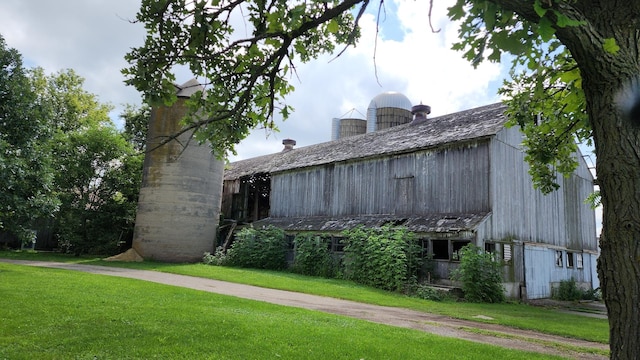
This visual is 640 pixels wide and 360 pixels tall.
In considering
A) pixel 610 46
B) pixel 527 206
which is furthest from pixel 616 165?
pixel 527 206

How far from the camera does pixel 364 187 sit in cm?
2466

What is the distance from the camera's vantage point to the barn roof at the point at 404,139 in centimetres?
2117

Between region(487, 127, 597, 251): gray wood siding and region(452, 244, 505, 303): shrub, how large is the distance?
250 centimetres

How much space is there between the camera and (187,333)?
721cm

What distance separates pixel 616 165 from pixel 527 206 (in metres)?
20.0

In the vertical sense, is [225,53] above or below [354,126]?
below

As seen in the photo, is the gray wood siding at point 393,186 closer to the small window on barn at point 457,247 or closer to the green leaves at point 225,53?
the small window on barn at point 457,247

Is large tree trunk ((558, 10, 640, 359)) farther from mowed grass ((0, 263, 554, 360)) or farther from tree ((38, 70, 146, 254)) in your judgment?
tree ((38, 70, 146, 254))

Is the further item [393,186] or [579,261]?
[579,261]

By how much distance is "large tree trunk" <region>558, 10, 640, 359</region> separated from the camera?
120 inches

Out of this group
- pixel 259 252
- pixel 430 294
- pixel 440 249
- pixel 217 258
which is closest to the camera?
pixel 430 294

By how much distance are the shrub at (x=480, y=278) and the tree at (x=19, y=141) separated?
16.7 meters

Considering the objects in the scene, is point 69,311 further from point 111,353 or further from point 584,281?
point 584,281

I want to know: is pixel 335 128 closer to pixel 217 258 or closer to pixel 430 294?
pixel 217 258
